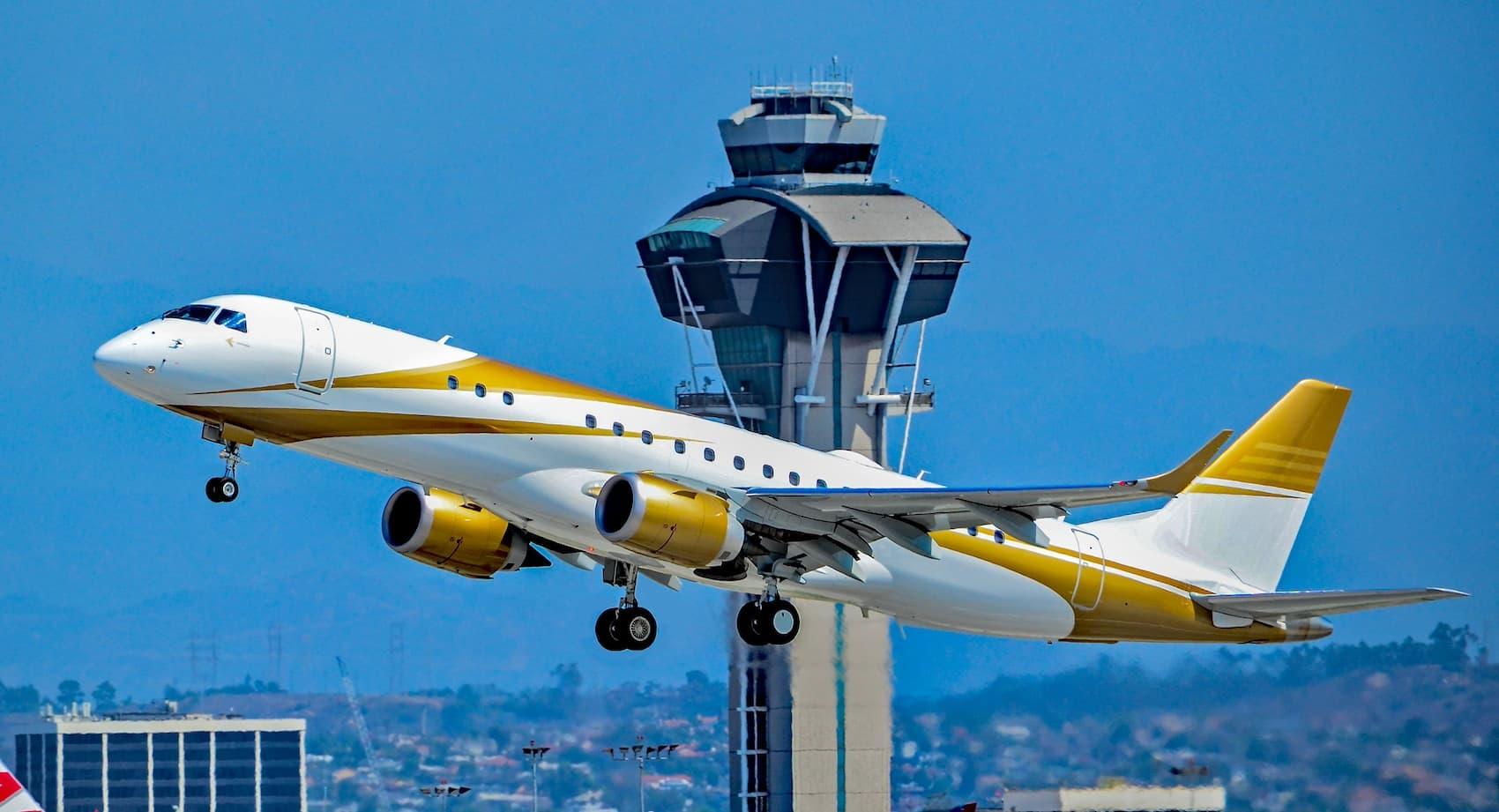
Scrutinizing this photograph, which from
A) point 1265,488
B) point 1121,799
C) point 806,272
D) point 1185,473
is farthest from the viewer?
point 806,272

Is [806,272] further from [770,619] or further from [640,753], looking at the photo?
[770,619]

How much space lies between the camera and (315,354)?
46.8m

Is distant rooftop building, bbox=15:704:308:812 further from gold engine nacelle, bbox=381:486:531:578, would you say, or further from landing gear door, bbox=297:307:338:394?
landing gear door, bbox=297:307:338:394

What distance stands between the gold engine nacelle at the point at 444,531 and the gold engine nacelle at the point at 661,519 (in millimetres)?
4707

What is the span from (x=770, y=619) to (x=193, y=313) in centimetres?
1118

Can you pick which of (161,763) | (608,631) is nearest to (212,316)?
(608,631)

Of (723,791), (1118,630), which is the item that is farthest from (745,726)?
(1118,630)

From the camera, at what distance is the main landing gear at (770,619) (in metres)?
51.2

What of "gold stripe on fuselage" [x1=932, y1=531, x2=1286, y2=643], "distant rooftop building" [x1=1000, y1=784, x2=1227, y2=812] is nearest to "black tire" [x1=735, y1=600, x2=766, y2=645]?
"gold stripe on fuselage" [x1=932, y1=531, x2=1286, y2=643]

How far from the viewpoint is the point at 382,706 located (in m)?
97.4

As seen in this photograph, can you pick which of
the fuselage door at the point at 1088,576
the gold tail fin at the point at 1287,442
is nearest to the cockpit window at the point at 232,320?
the fuselage door at the point at 1088,576

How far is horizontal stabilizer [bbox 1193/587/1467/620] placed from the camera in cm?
5130

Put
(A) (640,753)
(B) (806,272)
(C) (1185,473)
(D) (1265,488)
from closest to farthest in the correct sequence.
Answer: (C) (1185,473) < (D) (1265,488) < (A) (640,753) < (B) (806,272)

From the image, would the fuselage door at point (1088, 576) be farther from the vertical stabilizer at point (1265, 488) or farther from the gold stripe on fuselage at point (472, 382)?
the gold stripe on fuselage at point (472, 382)
